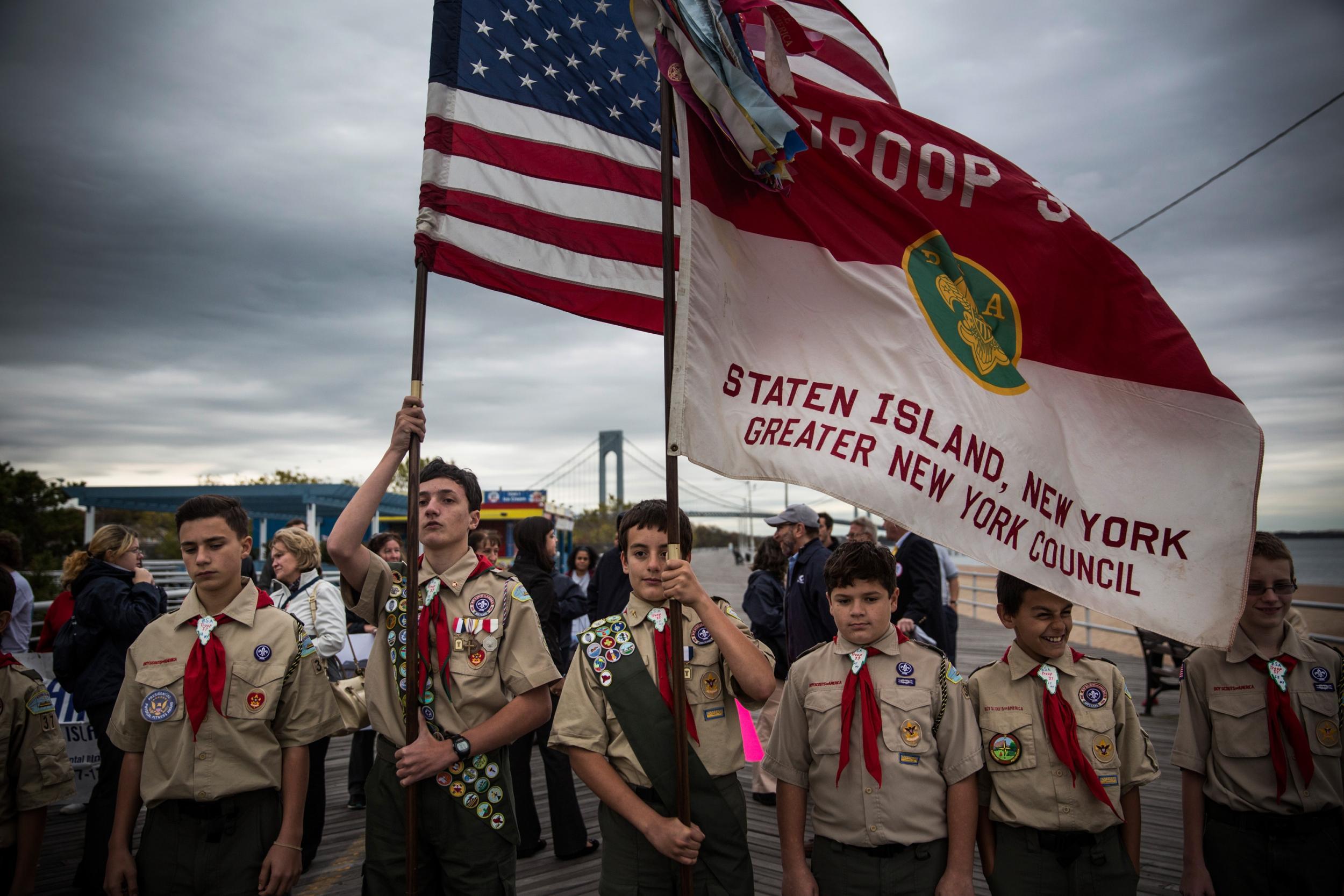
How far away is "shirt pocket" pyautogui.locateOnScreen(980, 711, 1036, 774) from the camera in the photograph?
258 cm

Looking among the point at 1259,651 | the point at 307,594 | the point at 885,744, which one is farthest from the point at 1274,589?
the point at 307,594

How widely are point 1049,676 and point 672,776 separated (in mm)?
1252

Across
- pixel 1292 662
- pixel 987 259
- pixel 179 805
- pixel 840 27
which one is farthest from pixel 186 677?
pixel 1292 662

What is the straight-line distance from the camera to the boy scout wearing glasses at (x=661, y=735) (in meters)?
2.29

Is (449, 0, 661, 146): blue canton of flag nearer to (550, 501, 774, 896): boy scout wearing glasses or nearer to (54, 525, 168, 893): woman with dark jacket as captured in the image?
(550, 501, 774, 896): boy scout wearing glasses

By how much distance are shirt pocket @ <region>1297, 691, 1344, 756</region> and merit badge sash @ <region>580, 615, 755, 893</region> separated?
187 cm

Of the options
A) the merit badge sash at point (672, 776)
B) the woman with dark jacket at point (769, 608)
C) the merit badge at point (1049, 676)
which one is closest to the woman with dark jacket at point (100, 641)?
the merit badge sash at point (672, 776)

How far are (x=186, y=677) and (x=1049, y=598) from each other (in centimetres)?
272

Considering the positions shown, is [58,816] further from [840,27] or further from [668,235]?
[840,27]

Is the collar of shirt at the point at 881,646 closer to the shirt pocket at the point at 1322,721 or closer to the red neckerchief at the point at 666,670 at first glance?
the red neckerchief at the point at 666,670

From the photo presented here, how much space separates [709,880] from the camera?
7.66 ft

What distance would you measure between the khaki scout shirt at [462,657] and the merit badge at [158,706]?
56cm

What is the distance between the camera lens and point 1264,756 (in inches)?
106

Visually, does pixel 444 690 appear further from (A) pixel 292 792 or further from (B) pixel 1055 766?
(B) pixel 1055 766
